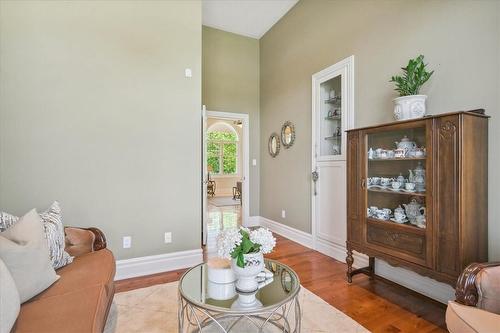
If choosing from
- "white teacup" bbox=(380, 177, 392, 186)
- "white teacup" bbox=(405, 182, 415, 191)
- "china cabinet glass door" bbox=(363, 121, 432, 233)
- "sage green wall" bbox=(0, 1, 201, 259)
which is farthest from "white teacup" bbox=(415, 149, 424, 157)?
"sage green wall" bbox=(0, 1, 201, 259)

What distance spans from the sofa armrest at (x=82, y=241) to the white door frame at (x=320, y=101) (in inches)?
104

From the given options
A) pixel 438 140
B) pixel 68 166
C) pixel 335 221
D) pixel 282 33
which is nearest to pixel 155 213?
pixel 68 166

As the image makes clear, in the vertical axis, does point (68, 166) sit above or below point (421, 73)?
below

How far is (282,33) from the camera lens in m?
4.44

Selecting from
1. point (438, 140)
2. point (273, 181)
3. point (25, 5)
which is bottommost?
point (273, 181)

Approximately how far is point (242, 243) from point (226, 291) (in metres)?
0.31

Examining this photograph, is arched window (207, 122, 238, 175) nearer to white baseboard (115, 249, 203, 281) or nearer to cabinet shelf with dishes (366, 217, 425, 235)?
white baseboard (115, 249, 203, 281)

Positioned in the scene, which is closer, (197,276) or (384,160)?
(197,276)

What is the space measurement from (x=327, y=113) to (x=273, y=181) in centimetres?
167

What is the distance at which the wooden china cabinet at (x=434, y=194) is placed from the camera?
1.80 m

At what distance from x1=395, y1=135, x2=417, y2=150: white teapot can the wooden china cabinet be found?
23 mm

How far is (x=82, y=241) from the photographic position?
2.11m

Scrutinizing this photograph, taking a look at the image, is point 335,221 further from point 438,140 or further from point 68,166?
point 68,166

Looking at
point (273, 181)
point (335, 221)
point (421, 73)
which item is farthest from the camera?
point (273, 181)
